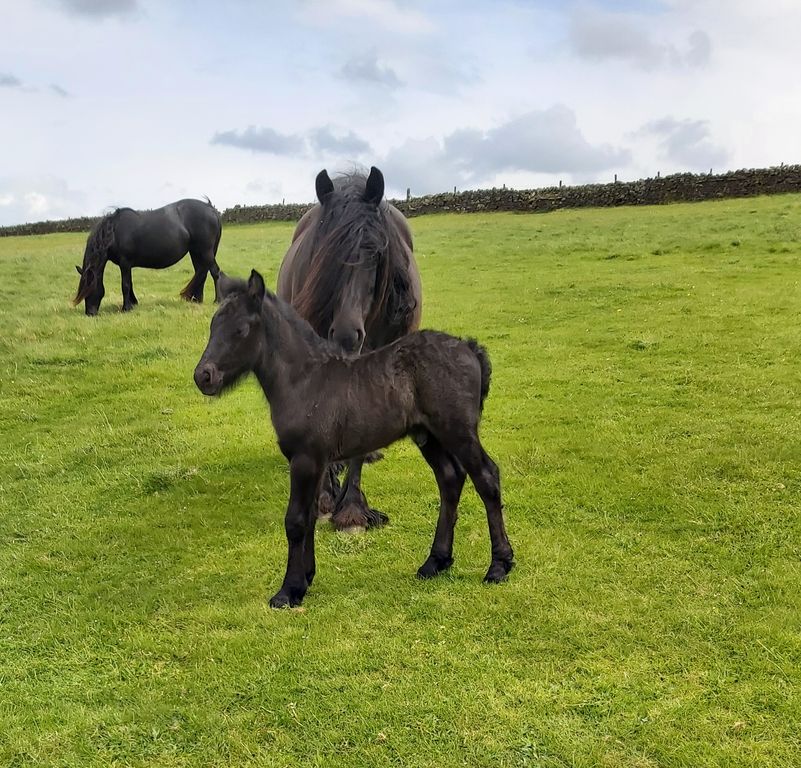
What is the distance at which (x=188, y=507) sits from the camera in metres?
6.09

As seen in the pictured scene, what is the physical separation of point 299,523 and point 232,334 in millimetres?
1222

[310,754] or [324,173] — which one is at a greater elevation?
[324,173]

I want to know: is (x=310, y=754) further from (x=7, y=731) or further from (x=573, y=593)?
(x=573, y=593)

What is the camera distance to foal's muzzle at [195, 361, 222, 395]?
3.93 metres

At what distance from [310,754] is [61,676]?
1602mm

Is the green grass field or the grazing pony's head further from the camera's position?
the grazing pony's head

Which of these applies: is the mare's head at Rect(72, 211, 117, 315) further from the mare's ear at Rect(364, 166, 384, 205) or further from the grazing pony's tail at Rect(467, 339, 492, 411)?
the grazing pony's tail at Rect(467, 339, 492, 411)

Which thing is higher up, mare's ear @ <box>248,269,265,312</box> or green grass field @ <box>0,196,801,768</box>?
mare's ear @ <box>248,269,265,312</box>

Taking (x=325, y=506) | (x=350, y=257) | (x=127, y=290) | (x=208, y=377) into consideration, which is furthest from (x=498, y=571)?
(x=127, y=290)

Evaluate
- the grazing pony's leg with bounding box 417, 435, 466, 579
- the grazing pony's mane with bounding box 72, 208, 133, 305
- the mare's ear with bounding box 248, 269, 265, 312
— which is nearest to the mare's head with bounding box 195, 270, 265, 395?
the mare's ear with bounding box 248, 269, 265, 312

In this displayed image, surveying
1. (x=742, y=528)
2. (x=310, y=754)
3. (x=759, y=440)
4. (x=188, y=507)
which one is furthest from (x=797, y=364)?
(x=310, y=754)

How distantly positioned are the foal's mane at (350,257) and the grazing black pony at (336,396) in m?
0.83

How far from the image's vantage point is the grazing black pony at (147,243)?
14.4m

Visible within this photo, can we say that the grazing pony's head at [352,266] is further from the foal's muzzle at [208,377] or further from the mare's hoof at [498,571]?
the mare's hoof at [498,571]
